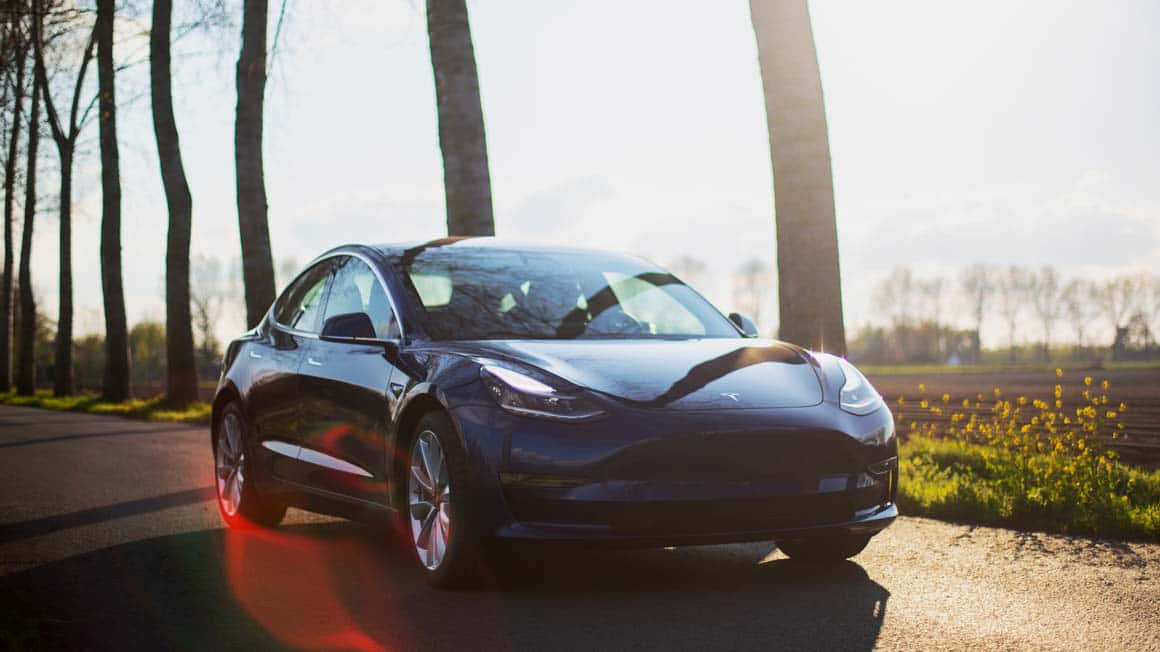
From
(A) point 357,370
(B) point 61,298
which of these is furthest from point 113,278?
(A) point 357,370

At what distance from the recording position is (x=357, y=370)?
6.08 meters

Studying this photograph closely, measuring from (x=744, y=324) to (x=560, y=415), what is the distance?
1.94 meters

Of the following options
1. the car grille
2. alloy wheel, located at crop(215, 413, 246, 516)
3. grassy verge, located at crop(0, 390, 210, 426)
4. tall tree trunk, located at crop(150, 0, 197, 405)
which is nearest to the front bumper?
the car grille

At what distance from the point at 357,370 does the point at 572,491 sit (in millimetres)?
1703

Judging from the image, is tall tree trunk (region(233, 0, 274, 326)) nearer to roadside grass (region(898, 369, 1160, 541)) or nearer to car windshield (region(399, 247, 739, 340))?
roadside grass (region(898, 369, 1160, 541))

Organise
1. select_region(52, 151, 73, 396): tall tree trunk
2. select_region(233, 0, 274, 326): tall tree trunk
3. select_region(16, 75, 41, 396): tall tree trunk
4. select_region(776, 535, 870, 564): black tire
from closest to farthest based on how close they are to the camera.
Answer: select_region(776, 535, 870, 564): black tire → select_region(233, 0, 274, 326): tall tree trunk → select_region(52, 151, 73, 396): tall tree trunk → select_region(16, 75, 41, 396): tall tree trunk

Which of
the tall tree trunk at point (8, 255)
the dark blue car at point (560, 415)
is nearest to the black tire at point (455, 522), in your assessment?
the dark blue car at point (560, 415)

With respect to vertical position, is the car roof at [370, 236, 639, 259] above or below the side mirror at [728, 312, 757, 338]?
above

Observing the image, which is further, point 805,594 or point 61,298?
point 61,298

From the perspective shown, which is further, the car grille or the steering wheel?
the steering wheel

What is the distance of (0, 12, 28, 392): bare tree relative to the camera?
3152cm

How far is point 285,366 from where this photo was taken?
23.0 feet

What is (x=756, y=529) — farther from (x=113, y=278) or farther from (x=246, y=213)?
(x=113, y=278)

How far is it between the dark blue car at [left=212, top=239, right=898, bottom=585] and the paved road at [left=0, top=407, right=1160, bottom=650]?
0.89ft
